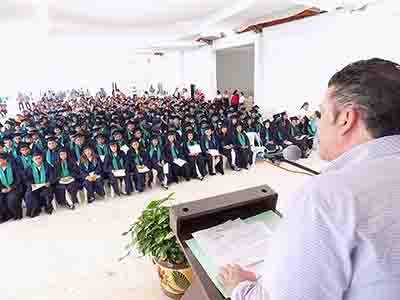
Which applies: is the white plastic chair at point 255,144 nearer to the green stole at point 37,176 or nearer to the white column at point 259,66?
the white column at point 259,66

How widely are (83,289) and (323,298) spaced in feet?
10.3

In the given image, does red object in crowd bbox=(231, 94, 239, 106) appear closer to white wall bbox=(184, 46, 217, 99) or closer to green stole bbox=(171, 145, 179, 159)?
white wall bbox=(184, 46, 217, 99)

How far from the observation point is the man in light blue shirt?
583 millimetres

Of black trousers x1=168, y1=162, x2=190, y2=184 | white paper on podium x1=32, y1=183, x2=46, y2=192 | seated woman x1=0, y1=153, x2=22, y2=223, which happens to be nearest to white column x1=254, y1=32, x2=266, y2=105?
black trousers x1=168, y1=162, x2=190, y2=184

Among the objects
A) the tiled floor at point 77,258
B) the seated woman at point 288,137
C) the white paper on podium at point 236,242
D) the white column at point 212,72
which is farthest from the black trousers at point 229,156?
the white column at point 212,72

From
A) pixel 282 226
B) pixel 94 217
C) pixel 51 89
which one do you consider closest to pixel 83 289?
pixel 94 217

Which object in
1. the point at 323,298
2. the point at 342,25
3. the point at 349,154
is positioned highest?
the point at 342,25

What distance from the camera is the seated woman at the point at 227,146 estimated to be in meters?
7.08

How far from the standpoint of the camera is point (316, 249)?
0.61 m

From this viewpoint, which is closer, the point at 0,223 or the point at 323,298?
the point at 323,298

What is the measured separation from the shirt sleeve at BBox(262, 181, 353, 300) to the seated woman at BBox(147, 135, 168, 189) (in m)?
5.47

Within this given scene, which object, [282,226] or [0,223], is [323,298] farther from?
[0,223]

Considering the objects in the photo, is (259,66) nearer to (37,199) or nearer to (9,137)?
(9,137)

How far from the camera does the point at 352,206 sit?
586mm
